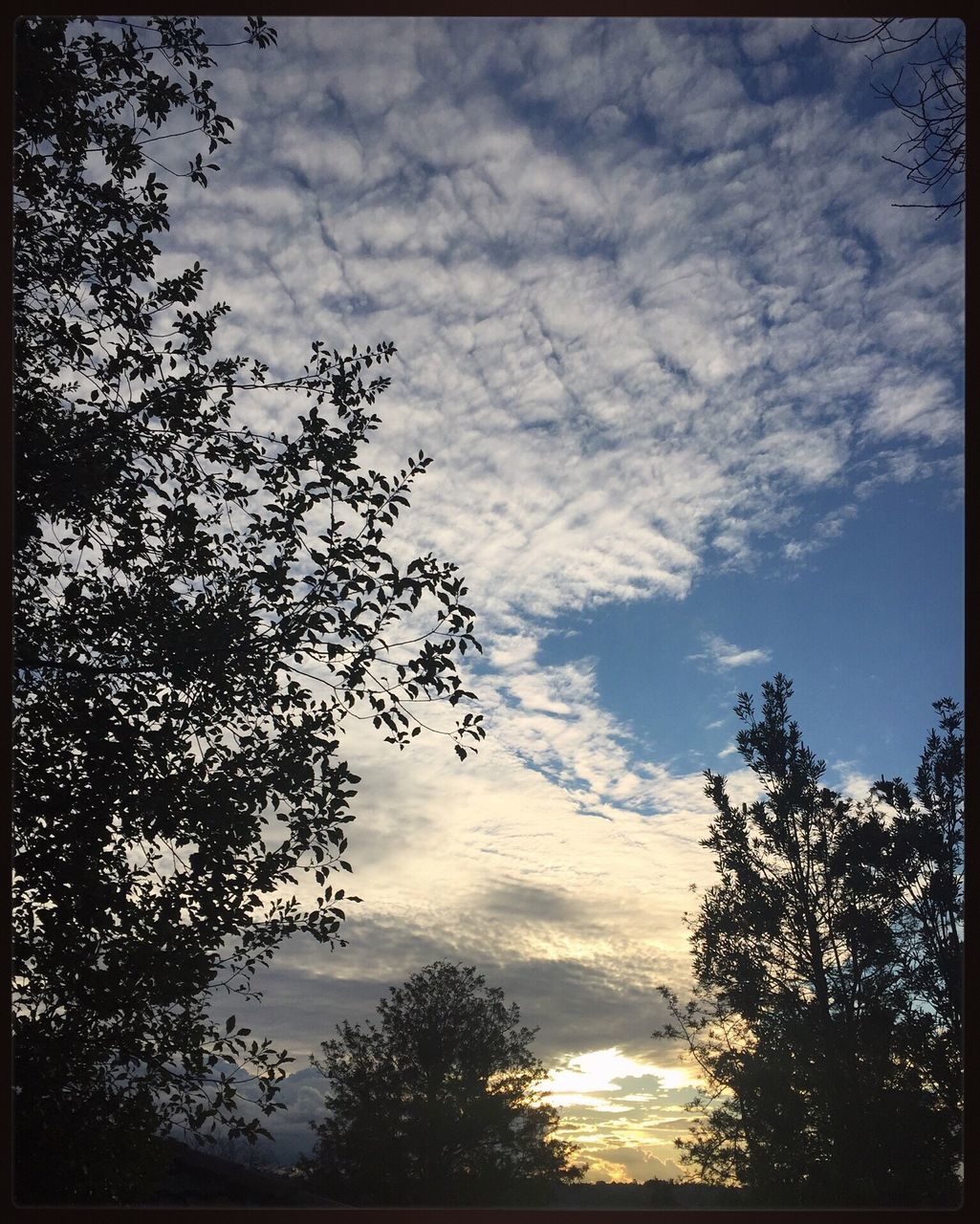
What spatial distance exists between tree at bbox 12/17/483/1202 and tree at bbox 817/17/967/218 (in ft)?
6.88

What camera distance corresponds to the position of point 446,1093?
1065 centimetres

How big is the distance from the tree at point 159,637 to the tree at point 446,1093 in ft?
22.2

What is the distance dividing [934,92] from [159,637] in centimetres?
343

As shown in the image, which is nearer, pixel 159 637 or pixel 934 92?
pixel 934 92

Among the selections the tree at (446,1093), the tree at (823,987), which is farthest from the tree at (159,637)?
the tree at (446,1093)

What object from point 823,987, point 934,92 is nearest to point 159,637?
point 934,92

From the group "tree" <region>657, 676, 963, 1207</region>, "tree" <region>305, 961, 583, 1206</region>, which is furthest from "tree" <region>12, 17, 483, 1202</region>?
"tree" <region>305, 961, 583, 1206</region>

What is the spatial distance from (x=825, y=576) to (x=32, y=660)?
17.2ft

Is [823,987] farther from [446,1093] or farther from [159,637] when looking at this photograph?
[159,637]

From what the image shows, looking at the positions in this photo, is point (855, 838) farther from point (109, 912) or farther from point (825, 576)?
point (109, 912)

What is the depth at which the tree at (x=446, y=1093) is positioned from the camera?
980 cm

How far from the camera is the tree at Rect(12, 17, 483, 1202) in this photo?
3500 millimetres

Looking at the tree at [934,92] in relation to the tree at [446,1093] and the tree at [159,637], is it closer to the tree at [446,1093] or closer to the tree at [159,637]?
the tree at [159,637]

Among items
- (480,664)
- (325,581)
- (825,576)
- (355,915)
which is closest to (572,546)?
(480,664)
